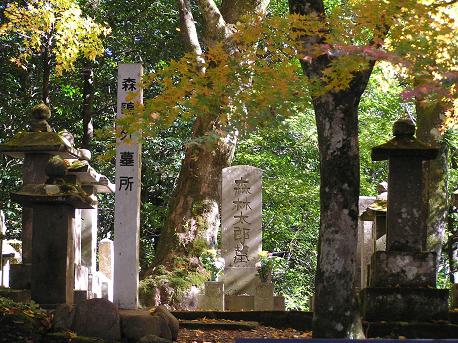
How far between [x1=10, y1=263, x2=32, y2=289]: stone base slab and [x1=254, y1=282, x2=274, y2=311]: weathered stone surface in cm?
485

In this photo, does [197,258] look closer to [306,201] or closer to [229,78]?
[306,201]

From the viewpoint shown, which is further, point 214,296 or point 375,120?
point 375,120

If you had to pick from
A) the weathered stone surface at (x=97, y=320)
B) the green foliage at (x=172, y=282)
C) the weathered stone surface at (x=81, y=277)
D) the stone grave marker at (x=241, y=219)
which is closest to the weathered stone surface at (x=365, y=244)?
the stone grave marker at (x=241, y=219)

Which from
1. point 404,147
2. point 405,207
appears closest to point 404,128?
point 404,147

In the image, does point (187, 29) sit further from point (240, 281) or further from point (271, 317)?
point (271, 317)

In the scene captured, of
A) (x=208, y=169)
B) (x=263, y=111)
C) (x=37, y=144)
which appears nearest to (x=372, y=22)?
(x=263, y=111)

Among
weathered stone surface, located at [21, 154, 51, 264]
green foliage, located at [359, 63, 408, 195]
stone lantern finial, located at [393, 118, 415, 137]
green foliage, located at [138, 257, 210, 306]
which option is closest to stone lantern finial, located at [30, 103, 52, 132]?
weathered stone surface, located at [21, 154, 51, 264]

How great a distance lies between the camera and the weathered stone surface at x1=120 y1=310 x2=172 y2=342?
1018cm

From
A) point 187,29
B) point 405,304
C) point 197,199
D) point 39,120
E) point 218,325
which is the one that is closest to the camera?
point 405,304

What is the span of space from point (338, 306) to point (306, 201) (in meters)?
14.0

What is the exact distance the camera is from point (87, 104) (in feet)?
80.4

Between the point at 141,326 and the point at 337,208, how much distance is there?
112 inches

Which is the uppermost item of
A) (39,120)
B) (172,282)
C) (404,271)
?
(39,120)

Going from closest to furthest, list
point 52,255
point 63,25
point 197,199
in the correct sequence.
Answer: point 52,255
point 63,25
point 197,199
